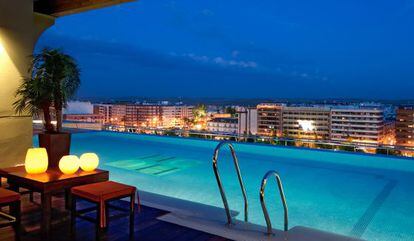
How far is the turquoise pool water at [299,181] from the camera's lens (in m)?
3.85

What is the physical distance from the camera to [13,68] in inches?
179

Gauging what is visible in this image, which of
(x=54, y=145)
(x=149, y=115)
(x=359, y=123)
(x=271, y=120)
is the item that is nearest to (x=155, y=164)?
(x=54, y=145)

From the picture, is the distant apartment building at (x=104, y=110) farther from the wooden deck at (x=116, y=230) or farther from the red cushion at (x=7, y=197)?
the red cushion at (x=7, y=197)

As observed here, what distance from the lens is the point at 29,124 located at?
4.75 m

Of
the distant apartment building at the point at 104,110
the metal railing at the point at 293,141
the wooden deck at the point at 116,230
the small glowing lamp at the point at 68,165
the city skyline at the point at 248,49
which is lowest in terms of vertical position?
the wooden deck at the point at 116,230

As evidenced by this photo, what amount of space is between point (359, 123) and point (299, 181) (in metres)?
15.7

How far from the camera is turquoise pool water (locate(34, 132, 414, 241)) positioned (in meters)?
3.85

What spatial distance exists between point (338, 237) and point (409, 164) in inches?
190

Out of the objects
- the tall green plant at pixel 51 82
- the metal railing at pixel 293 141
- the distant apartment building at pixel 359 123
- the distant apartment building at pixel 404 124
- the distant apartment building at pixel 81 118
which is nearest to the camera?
the tall green plant at pixel 51 82

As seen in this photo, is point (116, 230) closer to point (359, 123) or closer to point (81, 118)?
point (81, 118)

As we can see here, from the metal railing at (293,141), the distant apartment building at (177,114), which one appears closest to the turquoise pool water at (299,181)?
the metal railing at (293,141)

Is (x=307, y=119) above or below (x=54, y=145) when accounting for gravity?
above

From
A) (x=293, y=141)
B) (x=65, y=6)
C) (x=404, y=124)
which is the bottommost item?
(x=293, y=141)

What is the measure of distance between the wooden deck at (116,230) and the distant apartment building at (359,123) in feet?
47.0
